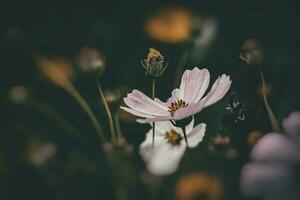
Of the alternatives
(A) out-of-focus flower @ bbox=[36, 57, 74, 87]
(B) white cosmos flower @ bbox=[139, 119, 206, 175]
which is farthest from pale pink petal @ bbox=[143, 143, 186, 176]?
(A) out-of-focus flower @ bbox=[36, 57, 74, 87]

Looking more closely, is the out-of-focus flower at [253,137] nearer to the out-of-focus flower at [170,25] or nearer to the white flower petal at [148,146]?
the white flower petal at [148,146]

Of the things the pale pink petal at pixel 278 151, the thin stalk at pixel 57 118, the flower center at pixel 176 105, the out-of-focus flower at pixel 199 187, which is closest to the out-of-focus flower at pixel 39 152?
the thin stalk at pixel 57 118

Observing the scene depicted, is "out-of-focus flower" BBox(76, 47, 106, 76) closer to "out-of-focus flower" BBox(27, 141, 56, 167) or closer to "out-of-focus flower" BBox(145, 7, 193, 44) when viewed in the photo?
"out-of-focus flower" BBox(27, 141, 56, 167)

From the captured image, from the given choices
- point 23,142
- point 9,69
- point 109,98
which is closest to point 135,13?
point 9,69

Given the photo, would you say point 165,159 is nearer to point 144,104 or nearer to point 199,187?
point 144,104

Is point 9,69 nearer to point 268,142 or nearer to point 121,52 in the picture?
point 121,52
